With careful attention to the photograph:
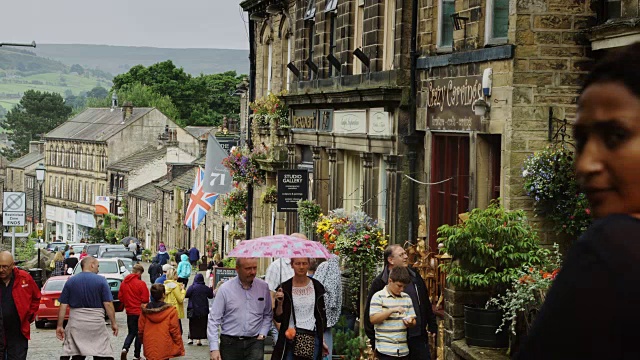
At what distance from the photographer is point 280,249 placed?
12500 millimetres

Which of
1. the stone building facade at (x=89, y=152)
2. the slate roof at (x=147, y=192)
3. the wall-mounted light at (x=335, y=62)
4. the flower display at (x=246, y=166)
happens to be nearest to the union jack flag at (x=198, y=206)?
the flower display at (x=246, y=166)

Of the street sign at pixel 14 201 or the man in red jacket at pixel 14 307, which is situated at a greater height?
the street sign at pixel 14 201

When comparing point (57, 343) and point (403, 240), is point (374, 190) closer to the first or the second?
point (403, 240)

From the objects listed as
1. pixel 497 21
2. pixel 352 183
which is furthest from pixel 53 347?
pixel 497 21

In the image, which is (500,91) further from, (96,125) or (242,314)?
(96,125)

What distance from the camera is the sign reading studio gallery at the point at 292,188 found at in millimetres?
24906

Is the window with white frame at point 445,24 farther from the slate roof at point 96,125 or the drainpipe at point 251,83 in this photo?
the slate roof at point 96,125

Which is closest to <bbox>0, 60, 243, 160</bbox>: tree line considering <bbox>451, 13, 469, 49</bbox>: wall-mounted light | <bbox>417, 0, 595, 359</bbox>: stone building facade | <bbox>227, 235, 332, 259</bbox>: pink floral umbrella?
<bbox>417, 0, 595, 359</bbox>: stone building facade

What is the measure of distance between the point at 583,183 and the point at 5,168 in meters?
143

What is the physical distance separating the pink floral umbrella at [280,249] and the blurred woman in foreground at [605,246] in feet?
32.9

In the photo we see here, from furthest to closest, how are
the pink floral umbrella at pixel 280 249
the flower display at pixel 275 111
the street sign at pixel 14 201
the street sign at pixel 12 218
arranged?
the street sign at pixel 14 201 < the street sign at pixel 12 218 < the flower display at pixel 275 111 < the pink floral umbrella at pixel 280 249

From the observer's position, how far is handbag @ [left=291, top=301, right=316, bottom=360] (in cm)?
1141

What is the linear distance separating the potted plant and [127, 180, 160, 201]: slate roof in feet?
221

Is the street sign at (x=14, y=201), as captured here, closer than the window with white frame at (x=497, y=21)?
No
